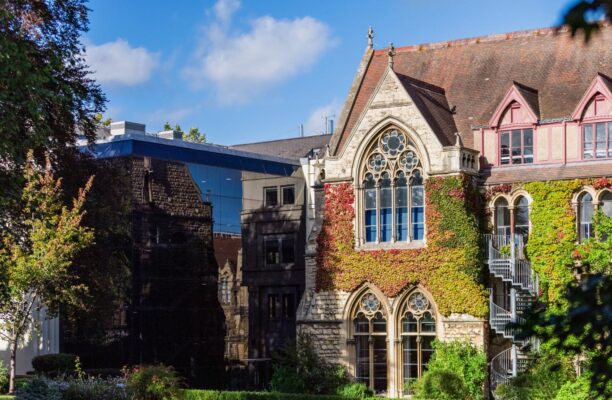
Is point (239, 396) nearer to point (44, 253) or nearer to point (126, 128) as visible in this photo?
point (44, 253)

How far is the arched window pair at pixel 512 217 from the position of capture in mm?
36344

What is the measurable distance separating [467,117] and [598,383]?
3240 centimetres

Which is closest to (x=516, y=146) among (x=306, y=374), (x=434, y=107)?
(x=434, y=107)

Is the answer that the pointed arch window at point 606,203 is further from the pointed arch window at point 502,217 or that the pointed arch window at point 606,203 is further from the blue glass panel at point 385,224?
the blue glass panel at point 385,224

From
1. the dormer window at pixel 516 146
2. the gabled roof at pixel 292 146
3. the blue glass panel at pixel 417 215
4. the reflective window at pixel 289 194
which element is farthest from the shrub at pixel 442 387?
the gabled roof at pixel 292 146

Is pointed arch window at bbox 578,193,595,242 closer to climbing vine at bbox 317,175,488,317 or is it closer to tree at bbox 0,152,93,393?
climbing vine at bbox 317,175,488,317

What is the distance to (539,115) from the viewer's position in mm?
37219

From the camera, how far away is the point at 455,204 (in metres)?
36.4

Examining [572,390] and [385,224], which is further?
[385,224]

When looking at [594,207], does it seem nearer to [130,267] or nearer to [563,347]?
[130,267]

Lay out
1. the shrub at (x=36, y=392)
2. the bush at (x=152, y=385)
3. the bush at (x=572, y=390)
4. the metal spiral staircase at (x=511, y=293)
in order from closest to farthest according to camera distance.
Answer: the shrub at (x=36, y=392)
the bush at (x=572, y=390)
the bush at (x=152, y=385)
the metal spiral staircase at (x=511, y=293)

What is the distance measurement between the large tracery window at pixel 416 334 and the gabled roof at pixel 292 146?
1802cm

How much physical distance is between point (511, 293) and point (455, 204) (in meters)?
3.33

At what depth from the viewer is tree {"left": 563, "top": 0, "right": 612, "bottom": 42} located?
19.3 ft
